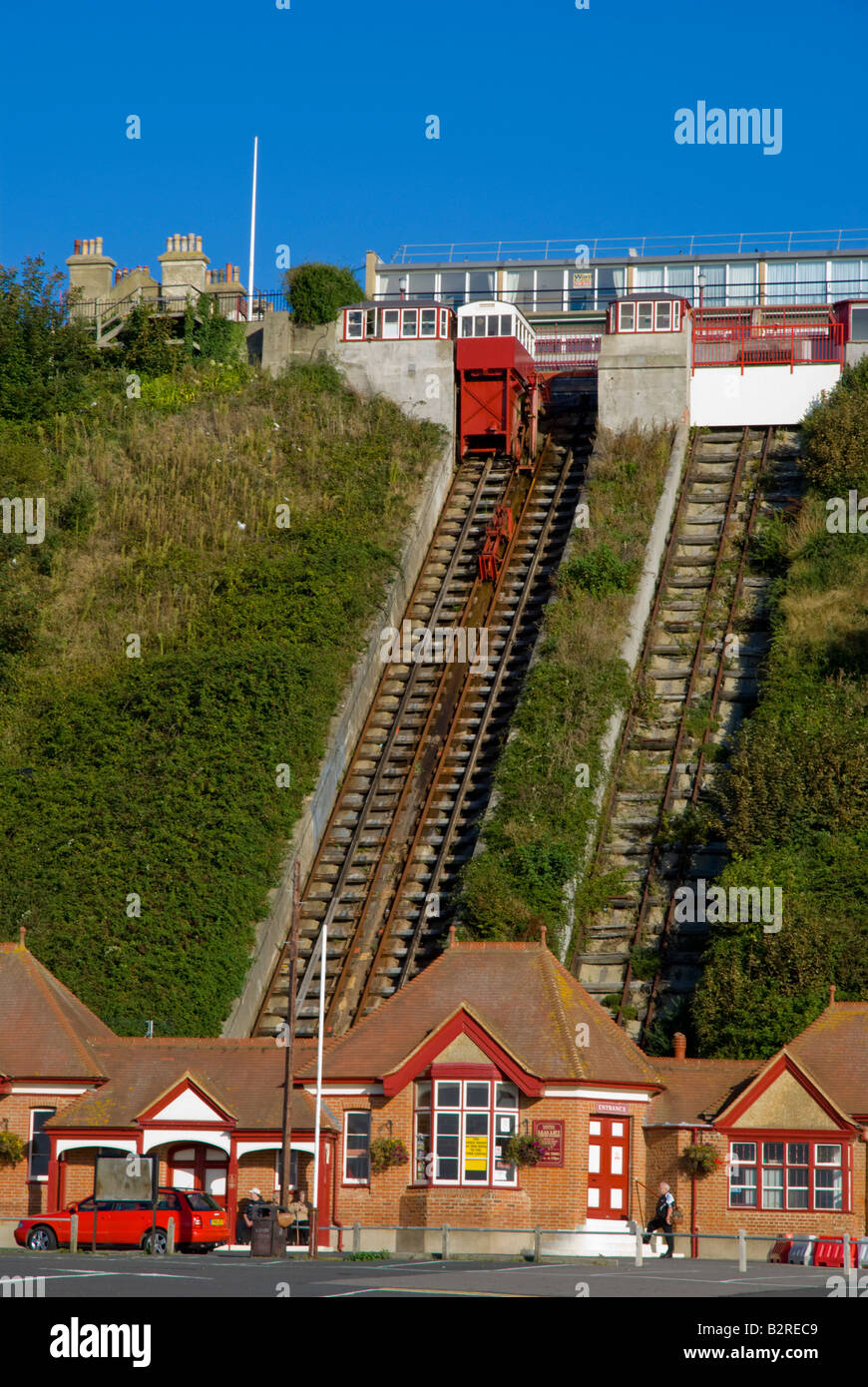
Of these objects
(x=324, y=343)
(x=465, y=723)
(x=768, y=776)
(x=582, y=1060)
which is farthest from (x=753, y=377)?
(x=582, y=1060)

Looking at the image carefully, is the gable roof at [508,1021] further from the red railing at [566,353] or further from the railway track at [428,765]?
the red railing at [566,353]

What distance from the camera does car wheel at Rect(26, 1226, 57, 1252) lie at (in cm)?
3064

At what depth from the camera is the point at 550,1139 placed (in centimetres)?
3200

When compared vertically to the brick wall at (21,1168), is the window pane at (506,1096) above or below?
above

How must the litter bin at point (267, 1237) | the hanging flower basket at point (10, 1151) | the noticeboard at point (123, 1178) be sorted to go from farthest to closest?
the hanging flower basket at point (10, 1151) < the noticeboard at point (123, 1178) < the litter bin at point (267, 1237)

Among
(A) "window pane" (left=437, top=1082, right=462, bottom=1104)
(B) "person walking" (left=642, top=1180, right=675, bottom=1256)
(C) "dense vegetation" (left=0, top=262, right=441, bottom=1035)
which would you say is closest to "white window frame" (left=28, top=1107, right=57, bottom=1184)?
(C) "dense vegetation" (left=0, top=262, right=441, bottom=1035)

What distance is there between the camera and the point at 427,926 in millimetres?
41969

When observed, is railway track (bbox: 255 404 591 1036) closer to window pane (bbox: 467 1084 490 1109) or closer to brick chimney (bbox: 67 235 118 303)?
window pane (bbox: 467 1084 490 1109)

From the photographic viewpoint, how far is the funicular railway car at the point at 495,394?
62.3 m

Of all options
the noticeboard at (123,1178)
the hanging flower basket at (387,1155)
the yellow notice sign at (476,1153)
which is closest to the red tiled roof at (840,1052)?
the yellow notice sign at (476,1153)

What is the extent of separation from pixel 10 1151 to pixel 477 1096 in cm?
888

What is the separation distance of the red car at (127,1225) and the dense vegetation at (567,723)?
1066cm

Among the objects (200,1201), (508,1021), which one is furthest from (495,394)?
(200,1201)
